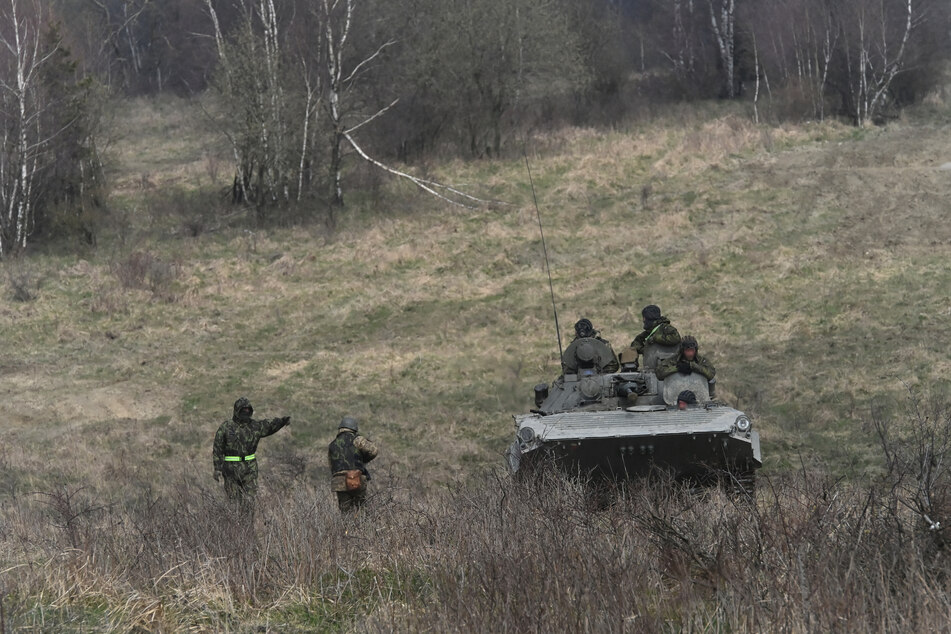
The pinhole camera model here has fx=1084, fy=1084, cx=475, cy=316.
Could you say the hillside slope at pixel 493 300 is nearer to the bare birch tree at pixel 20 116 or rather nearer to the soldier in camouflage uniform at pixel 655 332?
the bare birch tree at pixel 20 116

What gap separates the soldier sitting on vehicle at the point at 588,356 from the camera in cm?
1153

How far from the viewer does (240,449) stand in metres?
10.3

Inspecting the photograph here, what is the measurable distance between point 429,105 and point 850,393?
20122mm

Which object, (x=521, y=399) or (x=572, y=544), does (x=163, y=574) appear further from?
(x=521, y=399)

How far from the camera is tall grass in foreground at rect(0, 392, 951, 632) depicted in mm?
4820

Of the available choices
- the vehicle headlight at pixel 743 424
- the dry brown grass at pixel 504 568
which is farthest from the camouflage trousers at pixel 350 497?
the vehicle headlight at pixel 743 424

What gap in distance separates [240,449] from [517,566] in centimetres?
546

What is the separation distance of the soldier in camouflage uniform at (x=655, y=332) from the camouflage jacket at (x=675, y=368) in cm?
69

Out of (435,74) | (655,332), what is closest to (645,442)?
(655,332)

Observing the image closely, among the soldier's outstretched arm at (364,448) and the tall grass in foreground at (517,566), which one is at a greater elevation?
the tall grass in foreground at (517,566)

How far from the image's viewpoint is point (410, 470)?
45.2 ft

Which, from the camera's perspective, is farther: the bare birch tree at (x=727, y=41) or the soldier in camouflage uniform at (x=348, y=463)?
the bare birch tree at (x=727, y=41)

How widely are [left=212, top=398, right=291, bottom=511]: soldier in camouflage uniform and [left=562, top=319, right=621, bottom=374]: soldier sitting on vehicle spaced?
3171 millimetres

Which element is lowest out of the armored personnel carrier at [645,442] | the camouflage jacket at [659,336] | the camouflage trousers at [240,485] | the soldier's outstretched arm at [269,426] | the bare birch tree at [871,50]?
the camouflage trousers at [240,485]
